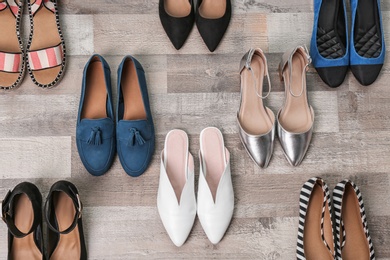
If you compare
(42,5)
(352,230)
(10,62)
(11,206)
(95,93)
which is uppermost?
(42,5)

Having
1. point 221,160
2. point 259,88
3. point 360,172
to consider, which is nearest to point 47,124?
point 221,160

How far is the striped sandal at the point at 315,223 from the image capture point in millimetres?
1620

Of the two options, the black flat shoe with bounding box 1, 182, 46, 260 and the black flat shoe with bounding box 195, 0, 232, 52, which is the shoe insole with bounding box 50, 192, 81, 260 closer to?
the black flat shoe with bounding box 1, 182, 46, 260

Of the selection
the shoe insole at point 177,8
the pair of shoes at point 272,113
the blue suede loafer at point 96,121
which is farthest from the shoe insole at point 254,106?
the blue suede loafer at point 96,121

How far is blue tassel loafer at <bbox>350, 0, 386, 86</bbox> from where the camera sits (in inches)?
68.4

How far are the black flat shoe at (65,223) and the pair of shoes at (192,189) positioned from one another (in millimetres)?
284

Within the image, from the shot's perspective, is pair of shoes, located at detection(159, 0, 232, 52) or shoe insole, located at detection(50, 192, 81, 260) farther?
pair of shoes, located at detection(159, 0, 232, 52)

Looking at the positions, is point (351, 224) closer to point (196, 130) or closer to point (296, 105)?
point (296, 105)

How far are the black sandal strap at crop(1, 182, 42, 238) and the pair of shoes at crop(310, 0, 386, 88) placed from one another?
110 cm

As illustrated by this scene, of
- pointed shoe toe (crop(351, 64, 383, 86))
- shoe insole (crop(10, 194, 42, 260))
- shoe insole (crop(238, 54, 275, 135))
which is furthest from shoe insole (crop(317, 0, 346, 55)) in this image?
shoe insole (crop(10, 194, 42, 260))

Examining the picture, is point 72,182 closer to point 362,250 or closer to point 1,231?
point 1,231

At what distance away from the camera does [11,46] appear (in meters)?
1.75

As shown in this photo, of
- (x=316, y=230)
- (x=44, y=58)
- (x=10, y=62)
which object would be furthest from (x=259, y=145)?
(x=10, y=62)

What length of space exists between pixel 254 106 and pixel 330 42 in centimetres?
38
